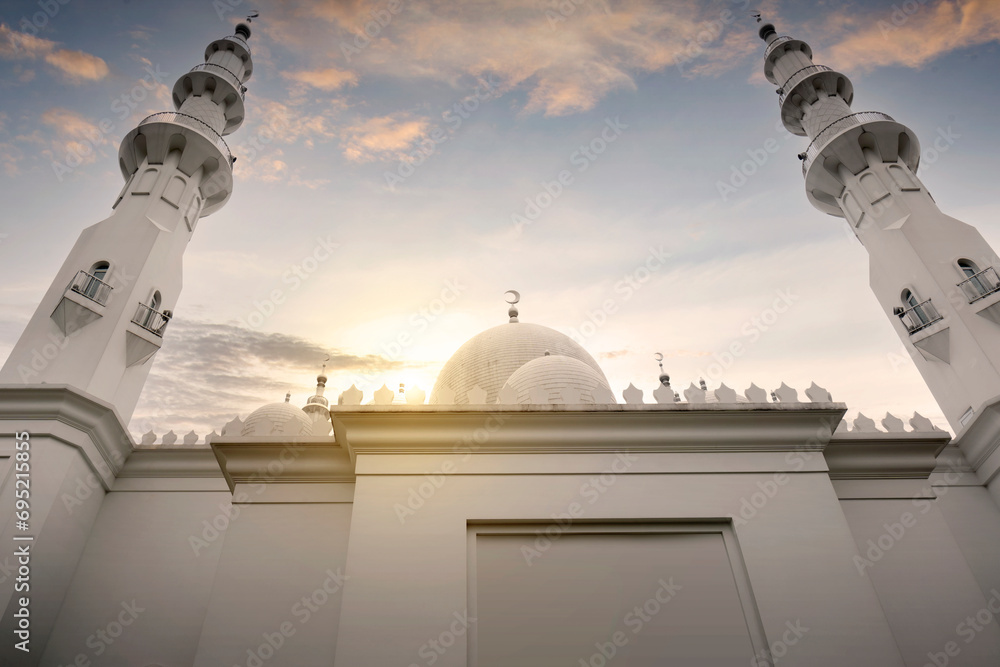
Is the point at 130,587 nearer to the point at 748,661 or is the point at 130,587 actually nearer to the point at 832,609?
the point at 748,661

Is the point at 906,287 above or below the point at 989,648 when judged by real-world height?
above

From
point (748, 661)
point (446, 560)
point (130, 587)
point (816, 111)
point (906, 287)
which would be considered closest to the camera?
point (748, 661)

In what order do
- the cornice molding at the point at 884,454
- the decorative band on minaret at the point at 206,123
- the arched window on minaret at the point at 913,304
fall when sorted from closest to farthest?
the cornice molding at the point at 884,454 → the arched window on minaret at the point at 913,304 → the decorative band on minaret at the point at 206,123

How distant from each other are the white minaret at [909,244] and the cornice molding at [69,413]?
1469 centimetres

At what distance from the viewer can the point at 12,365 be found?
9.86 meters

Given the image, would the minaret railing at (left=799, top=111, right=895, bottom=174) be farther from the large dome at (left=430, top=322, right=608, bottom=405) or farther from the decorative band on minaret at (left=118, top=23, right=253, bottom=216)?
the decorative band on minaret at (left=118, top=23, right=253, bottom=216)

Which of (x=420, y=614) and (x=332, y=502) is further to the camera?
(x=332, y=502)

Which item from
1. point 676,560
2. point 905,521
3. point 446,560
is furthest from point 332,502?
point 905,521

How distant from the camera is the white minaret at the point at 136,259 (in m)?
10.2

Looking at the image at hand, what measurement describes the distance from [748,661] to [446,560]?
3274 mm

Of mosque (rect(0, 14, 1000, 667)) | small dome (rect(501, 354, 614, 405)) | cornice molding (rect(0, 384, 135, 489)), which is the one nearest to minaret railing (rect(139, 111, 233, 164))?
mosque (rect(0, 14, 1000, 667))

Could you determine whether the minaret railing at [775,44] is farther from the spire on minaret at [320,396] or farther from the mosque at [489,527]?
the spire on minaret at [320,396]

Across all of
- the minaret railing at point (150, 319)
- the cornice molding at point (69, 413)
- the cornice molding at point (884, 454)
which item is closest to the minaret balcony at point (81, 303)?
the minaret railing at point (150, 319)

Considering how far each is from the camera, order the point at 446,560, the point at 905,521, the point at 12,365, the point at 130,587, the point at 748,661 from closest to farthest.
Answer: the point at 748,661
the point at 446,560
the point at 905,521
the point at 130,587
the point at 12,365
